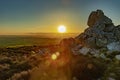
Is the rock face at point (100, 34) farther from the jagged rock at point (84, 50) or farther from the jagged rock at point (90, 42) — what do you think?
the jagged rock at point (84, 50)

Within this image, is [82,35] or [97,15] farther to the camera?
[97,15]

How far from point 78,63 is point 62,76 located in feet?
15.2

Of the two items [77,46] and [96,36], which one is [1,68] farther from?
[96,36]

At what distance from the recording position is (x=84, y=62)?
3672cm

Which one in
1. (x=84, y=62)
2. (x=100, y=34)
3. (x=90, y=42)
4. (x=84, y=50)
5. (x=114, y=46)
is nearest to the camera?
(x=84, y=62)

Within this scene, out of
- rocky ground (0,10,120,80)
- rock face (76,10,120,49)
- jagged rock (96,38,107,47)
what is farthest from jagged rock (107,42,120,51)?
jagged rock (96,38,107,47)

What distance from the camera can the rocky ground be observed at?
32.8 metres

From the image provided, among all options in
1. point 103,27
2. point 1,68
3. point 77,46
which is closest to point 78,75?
point 1,68

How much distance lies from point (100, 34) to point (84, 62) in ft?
72.3

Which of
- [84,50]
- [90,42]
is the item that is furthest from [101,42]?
[84,50]

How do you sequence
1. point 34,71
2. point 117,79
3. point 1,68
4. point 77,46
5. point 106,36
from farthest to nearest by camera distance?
1. point 106,36
2. point 77,46
3. point 1,68
4. point 34,71
5. point 117,79

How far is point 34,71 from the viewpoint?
3562 centimetres

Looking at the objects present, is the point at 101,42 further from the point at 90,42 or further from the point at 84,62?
the point at 84,62

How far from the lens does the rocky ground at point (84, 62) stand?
32.8m
